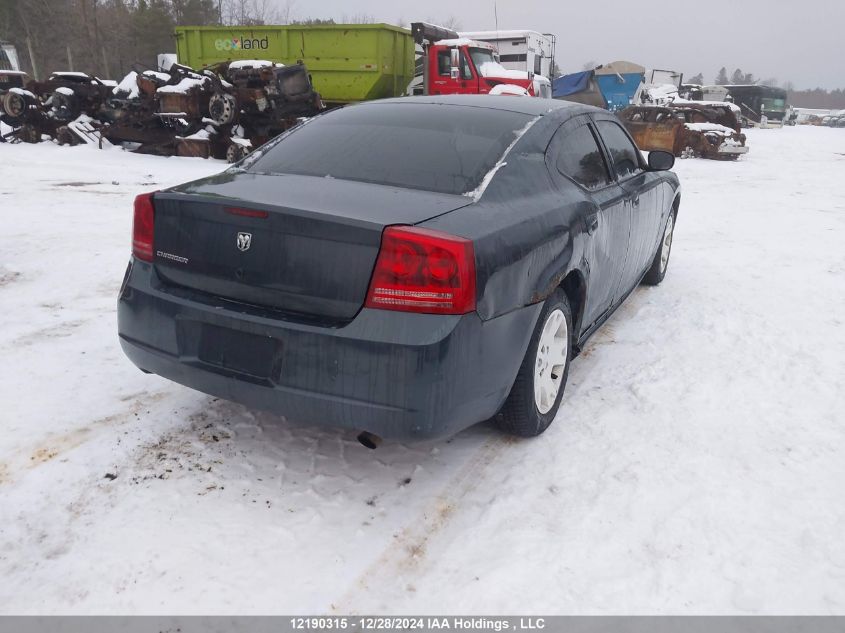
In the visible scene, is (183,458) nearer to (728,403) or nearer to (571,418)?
(571,418)

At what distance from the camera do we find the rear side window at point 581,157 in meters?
3.38

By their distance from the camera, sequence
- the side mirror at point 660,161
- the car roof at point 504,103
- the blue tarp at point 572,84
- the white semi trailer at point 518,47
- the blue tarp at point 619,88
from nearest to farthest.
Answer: the car roof at point 504,103 < the side mirror at point 660,161 < the white semi trailer at point 518,47 < the blue tarp at point 572,84 < the blue tarp at point 619,88

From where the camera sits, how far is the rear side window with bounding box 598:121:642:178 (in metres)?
4.11

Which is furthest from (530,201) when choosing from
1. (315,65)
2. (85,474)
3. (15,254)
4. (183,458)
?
(315,65)

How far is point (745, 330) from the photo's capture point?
4.60 m

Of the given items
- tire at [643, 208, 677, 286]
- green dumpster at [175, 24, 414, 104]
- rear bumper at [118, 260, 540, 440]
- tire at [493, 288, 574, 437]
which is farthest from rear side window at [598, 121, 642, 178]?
green dumpster at [175, 24, 414, 104]

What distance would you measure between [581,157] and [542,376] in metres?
1.33

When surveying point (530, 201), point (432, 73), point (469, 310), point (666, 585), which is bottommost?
point (666, 585)

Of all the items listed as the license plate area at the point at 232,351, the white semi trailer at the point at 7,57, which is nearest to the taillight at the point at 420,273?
the license plate area at the point at 232,351

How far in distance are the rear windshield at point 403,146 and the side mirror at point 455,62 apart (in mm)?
13146

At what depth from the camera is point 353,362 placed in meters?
2.28

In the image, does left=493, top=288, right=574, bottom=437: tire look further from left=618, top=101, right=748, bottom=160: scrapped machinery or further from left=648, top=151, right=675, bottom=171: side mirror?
left=618, top=101, right=748, bottom=160: scrapped machinery

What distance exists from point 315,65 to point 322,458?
15.7 metres

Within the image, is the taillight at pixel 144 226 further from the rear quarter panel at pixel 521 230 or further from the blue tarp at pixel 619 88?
the blue tarp at pixel 619 88
